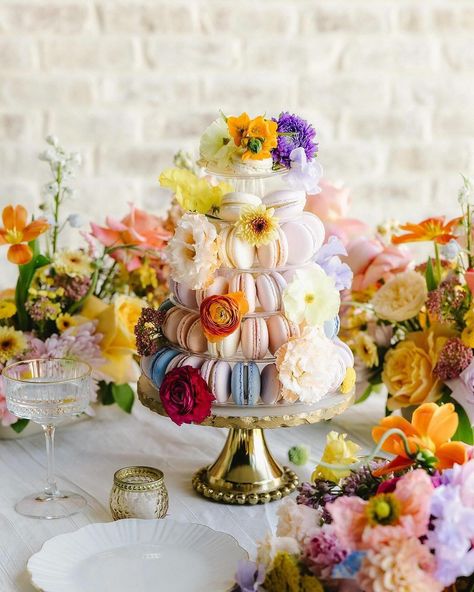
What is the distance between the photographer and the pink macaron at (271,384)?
133 cm

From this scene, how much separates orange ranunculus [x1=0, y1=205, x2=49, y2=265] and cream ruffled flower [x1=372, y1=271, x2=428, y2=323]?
0.59m

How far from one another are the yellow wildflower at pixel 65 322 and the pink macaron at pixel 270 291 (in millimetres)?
451

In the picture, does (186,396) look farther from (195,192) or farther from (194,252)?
(195,192)

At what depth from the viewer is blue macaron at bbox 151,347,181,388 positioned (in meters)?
1.39

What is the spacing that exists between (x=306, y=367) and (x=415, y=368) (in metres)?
0.36

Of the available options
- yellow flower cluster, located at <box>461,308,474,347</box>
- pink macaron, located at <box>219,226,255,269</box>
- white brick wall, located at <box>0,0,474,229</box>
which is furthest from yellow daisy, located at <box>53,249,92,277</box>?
white brick wall, located at <box>0,0,474,229</box>

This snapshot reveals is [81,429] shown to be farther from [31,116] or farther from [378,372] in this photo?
[31,116]

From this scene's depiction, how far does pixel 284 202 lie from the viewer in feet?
4.51

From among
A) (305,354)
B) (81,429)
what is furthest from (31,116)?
(305,354)

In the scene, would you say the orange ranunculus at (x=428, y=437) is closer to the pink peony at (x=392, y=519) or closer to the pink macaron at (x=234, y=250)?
the pink peony at (x=392, y=519)

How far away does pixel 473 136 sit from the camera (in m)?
3.19

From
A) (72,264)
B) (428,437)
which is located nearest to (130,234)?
(72,264)

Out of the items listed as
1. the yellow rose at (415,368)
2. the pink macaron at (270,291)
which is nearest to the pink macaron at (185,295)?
the pink macaron at (270,291)

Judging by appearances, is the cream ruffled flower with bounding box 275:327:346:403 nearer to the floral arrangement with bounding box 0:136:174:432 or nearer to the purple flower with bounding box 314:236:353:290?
the purple flower with bounding box 314:236:353:290
